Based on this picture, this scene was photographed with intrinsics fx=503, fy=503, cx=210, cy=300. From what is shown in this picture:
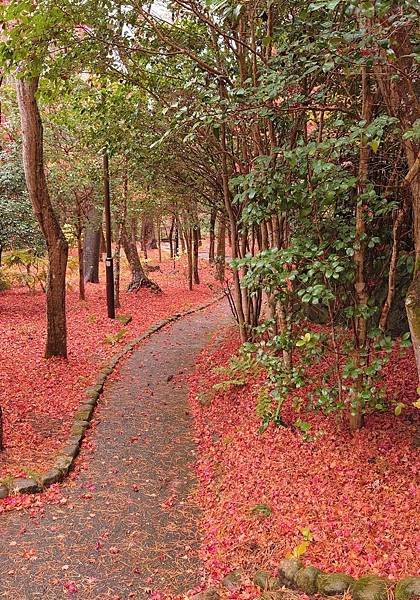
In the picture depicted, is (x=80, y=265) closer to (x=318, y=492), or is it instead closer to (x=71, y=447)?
(x=71, y=447)

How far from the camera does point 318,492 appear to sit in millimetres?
4301

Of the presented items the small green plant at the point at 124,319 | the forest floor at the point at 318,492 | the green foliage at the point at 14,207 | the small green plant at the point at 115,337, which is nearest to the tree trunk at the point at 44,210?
the small green plant at the point at 115,337

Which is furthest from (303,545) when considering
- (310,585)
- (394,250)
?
(394,250)

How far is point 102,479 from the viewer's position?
5379mm

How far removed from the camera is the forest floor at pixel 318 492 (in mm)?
3617

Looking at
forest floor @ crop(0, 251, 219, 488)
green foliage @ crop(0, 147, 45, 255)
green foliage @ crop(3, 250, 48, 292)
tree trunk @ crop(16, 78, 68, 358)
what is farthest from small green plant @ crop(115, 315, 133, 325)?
tree trunk @ crop(16, 78, 68, 358)

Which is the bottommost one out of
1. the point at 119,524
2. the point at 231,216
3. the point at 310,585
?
the point at 119,524

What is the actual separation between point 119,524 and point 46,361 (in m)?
4.79

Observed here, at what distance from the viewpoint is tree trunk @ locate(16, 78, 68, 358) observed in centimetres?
781

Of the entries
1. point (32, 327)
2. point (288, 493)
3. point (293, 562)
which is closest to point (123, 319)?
point (32, 327)

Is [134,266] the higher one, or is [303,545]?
[134,266]

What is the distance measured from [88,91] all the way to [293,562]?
251 inches

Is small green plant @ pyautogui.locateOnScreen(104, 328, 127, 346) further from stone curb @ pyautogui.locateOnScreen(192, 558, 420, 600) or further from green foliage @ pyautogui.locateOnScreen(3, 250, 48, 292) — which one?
stone curb @ pyautogui.locateOnScreen(192, 558, 420, 600)

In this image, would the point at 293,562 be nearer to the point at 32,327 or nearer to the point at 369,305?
the point at 369,305
